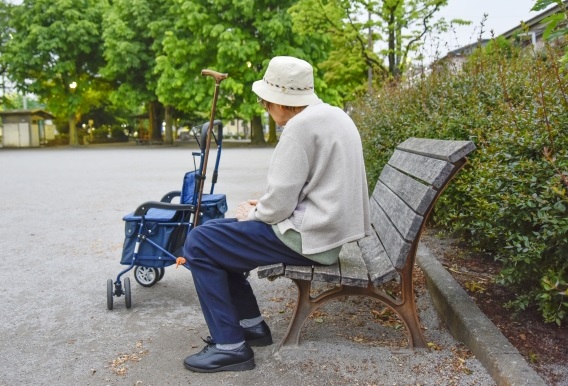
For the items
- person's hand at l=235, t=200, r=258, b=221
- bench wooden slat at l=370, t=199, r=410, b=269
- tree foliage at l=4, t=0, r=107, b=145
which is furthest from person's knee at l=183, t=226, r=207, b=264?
tree foliage at l=4, t=0, r=107, b=145

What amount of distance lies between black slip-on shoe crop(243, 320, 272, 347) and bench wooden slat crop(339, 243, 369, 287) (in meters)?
0.66

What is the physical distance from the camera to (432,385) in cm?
307

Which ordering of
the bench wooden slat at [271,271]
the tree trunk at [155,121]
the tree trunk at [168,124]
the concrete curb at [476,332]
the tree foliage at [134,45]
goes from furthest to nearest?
the tree trunk at [155,121] < the tree trunk at [168,124] < the tree foliage at [134,45] < the bench wooden slat at [271,271] < the concrete curb at [476,332]

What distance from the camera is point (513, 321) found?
364 centimetres

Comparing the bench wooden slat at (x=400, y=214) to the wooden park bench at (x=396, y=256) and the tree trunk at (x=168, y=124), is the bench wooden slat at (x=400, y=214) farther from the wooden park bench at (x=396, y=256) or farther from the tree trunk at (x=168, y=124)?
the tree trunk at (x=168, y=124)

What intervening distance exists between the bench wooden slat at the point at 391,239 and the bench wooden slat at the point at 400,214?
3cm

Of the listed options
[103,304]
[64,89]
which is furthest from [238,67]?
[103,304]

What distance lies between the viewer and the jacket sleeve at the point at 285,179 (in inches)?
123

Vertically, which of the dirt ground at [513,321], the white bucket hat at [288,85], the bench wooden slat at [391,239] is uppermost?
the white bucket hat at [288,85]

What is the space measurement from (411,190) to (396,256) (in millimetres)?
498

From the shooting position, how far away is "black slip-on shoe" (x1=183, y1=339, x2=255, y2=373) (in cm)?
329

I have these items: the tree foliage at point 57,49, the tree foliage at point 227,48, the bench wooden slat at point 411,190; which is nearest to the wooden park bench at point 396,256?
the bench wooden slat at point 411,190

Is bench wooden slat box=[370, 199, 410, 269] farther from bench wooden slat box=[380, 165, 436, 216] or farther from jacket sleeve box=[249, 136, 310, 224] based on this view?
jacket sleeve box=[249, 136, 310, 224]

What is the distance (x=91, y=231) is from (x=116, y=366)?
4.52 metres
